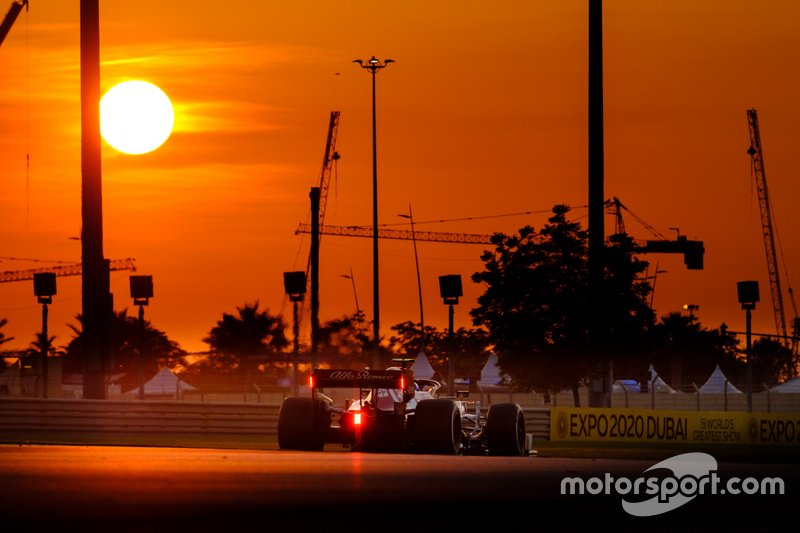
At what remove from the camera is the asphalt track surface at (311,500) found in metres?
11.5

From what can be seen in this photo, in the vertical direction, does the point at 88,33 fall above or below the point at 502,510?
above

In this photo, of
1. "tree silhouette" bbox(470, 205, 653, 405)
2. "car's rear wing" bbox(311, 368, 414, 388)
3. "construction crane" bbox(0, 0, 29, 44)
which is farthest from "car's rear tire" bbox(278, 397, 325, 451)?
"construction crane" bbox(0, 0, 29, 44)

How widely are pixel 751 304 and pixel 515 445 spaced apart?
2240 cm

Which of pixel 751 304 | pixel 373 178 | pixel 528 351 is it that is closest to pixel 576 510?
pixel 751 304

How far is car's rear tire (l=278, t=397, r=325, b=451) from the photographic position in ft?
89.9

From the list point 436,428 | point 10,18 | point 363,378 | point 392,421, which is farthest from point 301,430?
point 10,18

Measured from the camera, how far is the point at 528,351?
2228 inches

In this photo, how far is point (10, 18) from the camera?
72312 mm

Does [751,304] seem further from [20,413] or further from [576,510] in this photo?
[576,510]

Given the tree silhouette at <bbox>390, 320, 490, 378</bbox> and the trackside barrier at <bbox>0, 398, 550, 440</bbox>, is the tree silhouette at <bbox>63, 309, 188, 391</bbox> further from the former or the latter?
the trackside barrier at <bbox>0, 398, 550, 440</bbox>

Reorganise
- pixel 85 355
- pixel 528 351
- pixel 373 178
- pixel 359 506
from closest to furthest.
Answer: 1. pixel 359 506
2. pixel 85 355
3. pixel 528 351
4. pixel 373 178

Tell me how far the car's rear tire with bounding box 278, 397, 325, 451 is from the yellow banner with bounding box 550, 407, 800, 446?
485 inches

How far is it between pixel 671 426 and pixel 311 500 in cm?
2893

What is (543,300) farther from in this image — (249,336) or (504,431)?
(249,336)
